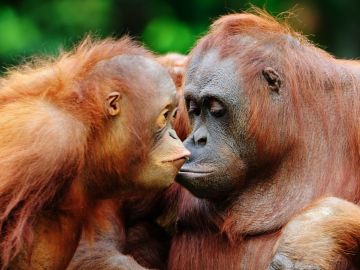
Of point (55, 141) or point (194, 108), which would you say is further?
point (194, 108)

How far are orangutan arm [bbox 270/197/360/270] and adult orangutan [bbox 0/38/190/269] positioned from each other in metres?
0.66

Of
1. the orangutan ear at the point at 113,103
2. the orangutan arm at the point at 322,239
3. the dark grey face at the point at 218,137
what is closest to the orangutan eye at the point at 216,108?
the dark grey face at the point at 218,137

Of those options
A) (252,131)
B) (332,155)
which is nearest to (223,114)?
(252,131)

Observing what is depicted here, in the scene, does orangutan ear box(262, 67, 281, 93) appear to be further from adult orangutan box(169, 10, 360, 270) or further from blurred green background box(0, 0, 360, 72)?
blurred green background box(0, 0, 360, 72)

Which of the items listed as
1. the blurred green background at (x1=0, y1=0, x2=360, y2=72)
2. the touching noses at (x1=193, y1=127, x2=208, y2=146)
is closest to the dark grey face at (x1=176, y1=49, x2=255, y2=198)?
the touching noses at (x1=193, y1=127, x2=208, y2=146)

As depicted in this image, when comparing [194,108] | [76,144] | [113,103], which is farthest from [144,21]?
[76,144]

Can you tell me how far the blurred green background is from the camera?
10.0 m

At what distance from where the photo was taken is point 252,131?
5.19 meters

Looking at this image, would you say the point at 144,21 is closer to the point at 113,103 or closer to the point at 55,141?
the point at 113,103

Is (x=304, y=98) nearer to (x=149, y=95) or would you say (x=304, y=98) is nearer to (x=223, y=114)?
(x=223, y=114)

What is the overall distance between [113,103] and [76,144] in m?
0.34

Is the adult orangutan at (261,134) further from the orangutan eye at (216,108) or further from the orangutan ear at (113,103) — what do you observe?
the orangutan ear at (113,103)

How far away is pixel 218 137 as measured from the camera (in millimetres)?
5195

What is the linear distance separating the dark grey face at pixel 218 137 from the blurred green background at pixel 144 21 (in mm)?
4413
